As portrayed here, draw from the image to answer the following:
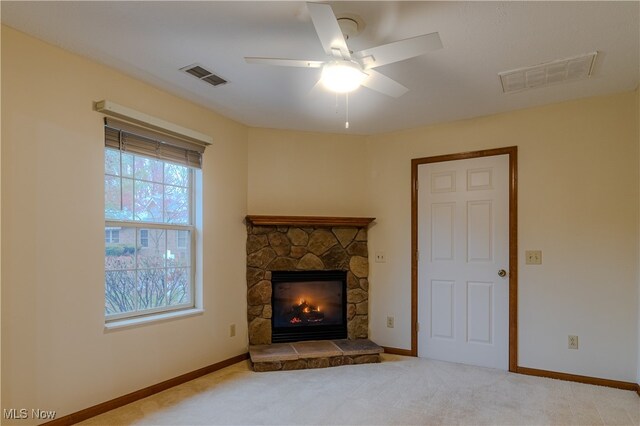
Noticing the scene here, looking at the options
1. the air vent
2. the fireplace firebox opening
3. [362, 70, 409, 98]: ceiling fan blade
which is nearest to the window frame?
the air vent

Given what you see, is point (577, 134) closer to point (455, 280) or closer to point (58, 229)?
point (455, 280)

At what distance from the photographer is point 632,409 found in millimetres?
2789

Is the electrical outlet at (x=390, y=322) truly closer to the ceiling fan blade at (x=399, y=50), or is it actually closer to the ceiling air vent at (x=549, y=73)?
the ceiling air vent at (x=549, y=73)

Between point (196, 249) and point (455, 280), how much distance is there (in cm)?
246

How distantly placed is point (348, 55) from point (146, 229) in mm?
2094

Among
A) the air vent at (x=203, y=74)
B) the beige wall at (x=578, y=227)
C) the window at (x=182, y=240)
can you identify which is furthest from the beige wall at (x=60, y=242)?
the beige wall at (x=578, y=227)

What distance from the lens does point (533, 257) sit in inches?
139

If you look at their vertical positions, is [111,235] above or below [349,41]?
below

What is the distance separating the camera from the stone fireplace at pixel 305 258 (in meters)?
4.04

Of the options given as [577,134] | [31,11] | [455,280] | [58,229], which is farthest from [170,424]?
[577,134]

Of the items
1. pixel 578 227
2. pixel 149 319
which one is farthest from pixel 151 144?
pixel 578 227

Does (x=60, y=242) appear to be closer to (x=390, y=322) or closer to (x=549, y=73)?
(x=390, y=322)

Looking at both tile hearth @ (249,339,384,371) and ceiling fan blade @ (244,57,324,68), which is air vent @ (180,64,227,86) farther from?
tile hearth @ (249,339,384,371)

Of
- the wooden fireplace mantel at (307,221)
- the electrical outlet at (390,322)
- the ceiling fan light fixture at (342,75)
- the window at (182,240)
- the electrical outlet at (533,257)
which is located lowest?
the electrical outlet at (390,322)
